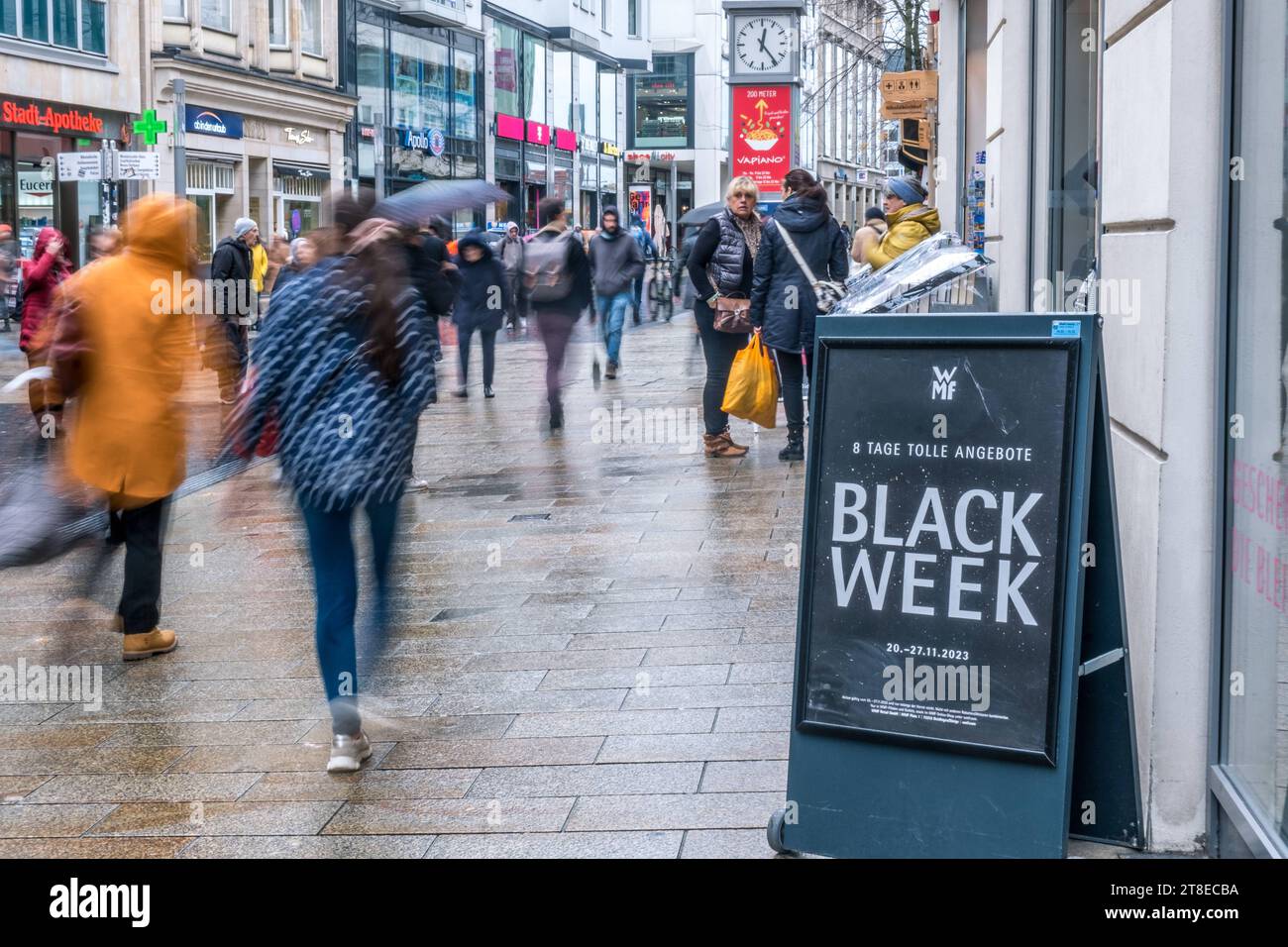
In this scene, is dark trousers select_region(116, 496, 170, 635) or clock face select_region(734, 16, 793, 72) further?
clock face select_region(734, 16, 793, 72)

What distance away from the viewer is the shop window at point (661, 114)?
68.1 m

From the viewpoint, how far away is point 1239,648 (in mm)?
4008

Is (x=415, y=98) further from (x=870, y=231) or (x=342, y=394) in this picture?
(x=342, y=394)

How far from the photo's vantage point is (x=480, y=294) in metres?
16.4

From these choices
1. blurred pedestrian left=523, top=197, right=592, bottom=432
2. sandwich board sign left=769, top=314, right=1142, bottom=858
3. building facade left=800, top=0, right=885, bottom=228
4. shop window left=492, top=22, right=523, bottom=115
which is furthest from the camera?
building facade left=800, top=0, right=885, bottom=228

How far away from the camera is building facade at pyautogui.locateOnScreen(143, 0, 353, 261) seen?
1326 inches

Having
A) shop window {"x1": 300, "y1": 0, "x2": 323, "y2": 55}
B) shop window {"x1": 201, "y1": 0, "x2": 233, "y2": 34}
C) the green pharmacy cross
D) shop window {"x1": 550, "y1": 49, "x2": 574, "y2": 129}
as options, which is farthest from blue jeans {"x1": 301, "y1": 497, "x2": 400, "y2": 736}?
shop window {"x1": 550, "y1": 49, "x2": 574, "y2": 129}

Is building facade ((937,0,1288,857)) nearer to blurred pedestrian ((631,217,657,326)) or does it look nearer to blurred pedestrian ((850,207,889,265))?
blurred pedestrian ((850,207,889,265))

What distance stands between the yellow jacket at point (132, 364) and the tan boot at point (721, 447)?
583 cm

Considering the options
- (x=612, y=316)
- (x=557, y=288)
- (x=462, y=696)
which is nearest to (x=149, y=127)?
(x=612, y=316)

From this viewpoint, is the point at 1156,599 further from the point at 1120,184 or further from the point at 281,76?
the point at 281,76

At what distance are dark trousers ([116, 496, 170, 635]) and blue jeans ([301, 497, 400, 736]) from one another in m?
1.64

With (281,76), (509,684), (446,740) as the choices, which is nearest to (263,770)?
(446,740)
